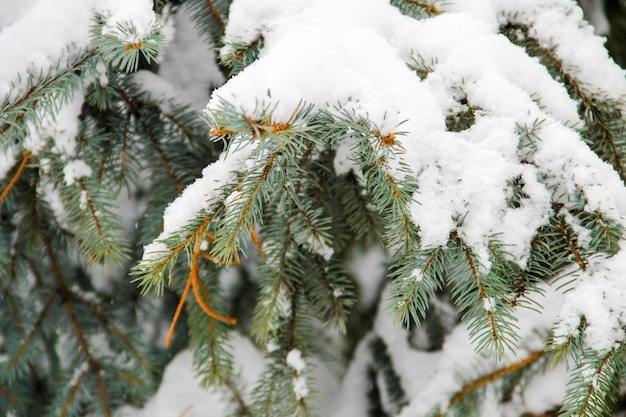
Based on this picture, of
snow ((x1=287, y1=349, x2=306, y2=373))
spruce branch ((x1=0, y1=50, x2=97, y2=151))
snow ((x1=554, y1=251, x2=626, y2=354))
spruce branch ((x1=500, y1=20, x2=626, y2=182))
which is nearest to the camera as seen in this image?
snow ((x1=554, y1=251, x2=626, y2=354))

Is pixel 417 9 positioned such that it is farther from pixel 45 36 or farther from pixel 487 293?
pixel 45 36

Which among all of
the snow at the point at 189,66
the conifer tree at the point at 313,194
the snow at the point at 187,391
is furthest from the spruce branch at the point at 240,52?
the snow at the point at 187,391

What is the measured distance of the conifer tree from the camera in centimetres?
74

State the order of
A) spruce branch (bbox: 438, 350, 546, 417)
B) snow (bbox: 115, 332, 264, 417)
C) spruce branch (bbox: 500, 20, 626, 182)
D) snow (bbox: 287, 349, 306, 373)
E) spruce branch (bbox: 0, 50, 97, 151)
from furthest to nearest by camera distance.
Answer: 1. snow (bbox: 115, 332, 264, 417)
2. spruce branch (bbox: 438, 350, 546, 417)
3. snow (bbox: 287, 349, 306, 373)
4. spruce branch (bbox: 500, 20, 626, 182)
5. spruce branch (bbox: 0, 50, 97, 151)

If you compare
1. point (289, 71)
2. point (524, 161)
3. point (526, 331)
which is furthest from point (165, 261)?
point (526, 331)

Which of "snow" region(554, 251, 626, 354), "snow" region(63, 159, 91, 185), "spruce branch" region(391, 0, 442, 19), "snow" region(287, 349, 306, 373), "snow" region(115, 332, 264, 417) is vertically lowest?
"snow" region(115, 332, 264, 417)

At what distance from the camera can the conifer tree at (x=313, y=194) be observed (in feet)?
2.42

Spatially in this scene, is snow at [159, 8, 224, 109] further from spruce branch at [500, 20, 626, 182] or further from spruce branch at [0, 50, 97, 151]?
spruce branch at [500, 20, 626, 182]

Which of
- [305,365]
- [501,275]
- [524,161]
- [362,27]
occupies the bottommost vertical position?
[305,365]

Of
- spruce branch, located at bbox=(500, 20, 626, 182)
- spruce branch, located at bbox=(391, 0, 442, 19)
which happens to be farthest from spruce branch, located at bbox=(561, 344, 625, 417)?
spruce branch, located at bbox=(391, 0, 442, 19)

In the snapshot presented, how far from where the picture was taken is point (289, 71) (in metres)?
0.69

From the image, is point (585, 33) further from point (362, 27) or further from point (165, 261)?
point (165, 261)

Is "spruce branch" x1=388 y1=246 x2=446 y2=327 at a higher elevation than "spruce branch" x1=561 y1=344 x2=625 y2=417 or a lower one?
higher

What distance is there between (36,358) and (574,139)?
1879mm
